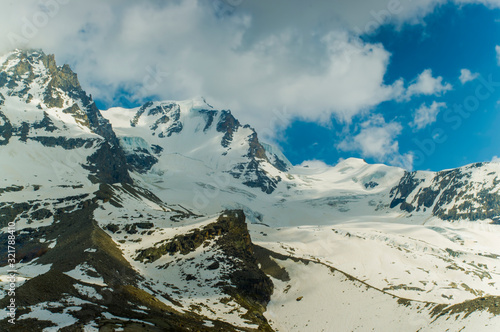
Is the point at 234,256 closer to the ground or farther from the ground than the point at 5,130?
closer to the ground

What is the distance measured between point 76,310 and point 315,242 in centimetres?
10876

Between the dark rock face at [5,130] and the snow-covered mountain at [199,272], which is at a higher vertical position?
the dark rock face at [5,130]

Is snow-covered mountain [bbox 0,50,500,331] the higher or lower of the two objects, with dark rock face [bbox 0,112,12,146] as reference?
lower

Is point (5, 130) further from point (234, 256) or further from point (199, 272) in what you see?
point (199, 272)

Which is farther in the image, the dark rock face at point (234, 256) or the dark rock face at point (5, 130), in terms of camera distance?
the dark rock face at point (5, 130)

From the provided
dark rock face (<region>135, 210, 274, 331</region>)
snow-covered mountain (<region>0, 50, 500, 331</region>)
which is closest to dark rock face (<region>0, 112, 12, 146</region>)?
snow-covered mountain (<region>0, 50, 500, 331</region>)

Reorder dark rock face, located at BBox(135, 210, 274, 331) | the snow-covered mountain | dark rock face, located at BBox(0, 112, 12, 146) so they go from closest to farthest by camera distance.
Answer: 1. the snow-covered mountain
2. dark rock face, located at BBox(135, 210, 274, 331)
3. dark rock face, located at BBox(0, 112, 12, 146)

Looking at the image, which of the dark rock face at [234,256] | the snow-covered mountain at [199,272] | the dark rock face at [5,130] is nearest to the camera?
the snow-covered mountain at [199,272]

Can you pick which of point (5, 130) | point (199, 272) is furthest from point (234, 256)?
point (5, 130)

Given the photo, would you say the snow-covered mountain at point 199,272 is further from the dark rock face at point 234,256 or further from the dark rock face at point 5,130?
the dark rock face at point 5,130

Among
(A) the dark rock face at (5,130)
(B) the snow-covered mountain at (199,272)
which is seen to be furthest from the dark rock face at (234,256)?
(A) the dark rock face at (5,130)

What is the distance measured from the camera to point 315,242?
137 meters

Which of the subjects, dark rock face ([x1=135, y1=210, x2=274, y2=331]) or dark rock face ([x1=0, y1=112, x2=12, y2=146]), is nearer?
dark rock face ([x1=135, y1=210, x2=274, y2=331])

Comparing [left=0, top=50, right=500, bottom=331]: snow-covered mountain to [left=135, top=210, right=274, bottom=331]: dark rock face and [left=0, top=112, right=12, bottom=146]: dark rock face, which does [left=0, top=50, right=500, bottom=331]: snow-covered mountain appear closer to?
[left=135, top=210, right=274, bottom=331]: dark rock face
